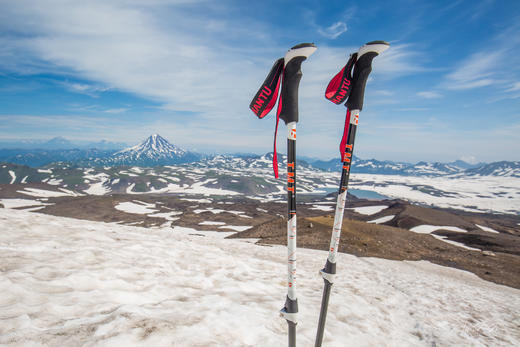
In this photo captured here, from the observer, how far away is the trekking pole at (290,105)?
9.96ft

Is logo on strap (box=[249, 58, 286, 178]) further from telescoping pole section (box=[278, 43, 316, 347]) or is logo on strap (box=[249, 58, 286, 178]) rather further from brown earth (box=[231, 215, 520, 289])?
brown earth (box=[231, 215, 520, 289])

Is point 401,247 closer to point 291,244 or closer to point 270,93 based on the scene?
point 291,244

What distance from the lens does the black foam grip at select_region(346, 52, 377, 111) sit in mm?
3475

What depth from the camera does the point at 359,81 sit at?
3533 mm

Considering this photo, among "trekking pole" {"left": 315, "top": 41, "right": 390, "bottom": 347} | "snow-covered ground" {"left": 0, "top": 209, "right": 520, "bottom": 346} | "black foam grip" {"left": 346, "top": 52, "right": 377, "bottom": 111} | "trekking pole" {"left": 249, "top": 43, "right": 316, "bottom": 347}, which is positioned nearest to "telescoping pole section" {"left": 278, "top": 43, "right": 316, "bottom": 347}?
"trekking pole" {"left": 249, "top": 43, "right": 316, "bottom": 347}

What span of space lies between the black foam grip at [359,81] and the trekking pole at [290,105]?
3.15 ft

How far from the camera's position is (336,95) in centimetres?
362

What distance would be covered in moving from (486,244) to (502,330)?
1396 inches

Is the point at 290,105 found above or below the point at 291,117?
above

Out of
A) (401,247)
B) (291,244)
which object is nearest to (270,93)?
(291,244)

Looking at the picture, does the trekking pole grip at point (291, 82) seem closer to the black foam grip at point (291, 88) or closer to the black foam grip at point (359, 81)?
the black foam grip at point (291, 88)

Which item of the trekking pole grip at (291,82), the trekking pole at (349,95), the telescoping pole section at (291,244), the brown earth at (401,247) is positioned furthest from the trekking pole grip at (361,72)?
the brown earth at (401,247)

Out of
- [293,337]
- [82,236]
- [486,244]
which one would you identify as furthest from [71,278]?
[486,244]

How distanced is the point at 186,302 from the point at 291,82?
526cm
